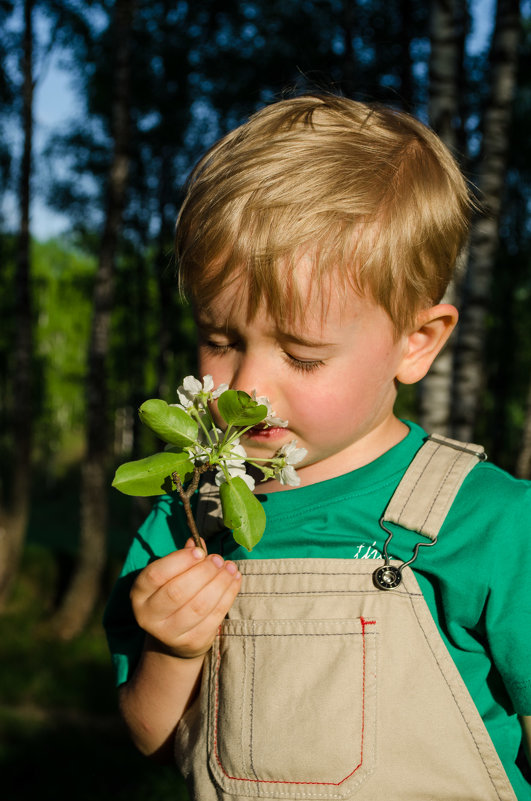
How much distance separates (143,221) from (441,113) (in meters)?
16.4

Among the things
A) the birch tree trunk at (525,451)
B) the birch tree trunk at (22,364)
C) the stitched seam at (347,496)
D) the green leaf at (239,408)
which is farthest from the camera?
the birch tree trunk at (525,451)

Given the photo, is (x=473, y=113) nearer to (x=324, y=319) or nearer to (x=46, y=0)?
(x=46, y=0)

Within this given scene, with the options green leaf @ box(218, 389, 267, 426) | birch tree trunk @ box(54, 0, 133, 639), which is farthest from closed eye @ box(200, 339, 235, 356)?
birch tree trunk @ box(54, 0, 133, 639)

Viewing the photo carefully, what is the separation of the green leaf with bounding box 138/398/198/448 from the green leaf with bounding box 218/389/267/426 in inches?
3.3

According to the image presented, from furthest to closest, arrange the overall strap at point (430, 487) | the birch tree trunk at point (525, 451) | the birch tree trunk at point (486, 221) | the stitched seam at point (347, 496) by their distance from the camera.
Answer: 1. the birch tree trunk at point (525, 451)
2. the birch tree trunk at point (486, 221)
3. the stitched seam at point (347, 496)
4. the overall strap at point (430, 487)

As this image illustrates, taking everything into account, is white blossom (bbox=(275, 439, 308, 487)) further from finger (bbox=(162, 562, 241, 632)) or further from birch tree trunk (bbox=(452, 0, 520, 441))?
birch tree trunk (bbox=(452, 0, 520, 441))

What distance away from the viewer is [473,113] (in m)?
15.6

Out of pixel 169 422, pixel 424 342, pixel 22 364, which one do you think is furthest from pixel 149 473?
pixel 22 364

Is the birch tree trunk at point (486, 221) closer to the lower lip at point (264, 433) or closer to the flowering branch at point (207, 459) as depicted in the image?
the lower lip at point (264, 433)

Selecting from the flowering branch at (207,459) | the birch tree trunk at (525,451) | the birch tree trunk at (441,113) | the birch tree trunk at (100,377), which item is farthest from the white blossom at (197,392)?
the birch tree trunk at (525,451)

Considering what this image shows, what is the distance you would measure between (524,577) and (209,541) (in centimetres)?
76

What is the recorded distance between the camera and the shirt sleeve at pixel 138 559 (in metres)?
1.87

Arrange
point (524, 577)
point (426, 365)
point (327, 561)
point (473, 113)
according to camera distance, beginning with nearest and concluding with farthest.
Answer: point (524, 577)
point (327, 561)
point (426, 365)
point (473, 113)

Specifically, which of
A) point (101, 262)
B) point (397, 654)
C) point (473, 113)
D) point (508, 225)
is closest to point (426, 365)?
point (397, 654)
